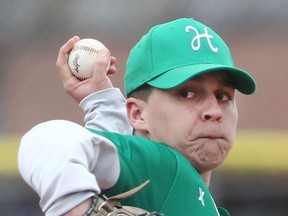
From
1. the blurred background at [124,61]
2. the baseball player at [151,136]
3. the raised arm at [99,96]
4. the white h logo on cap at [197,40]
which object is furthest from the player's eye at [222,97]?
the blurred background at [124,61]

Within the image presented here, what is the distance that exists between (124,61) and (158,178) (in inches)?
173

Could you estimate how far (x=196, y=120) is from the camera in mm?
1696

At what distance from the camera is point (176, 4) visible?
5.96m

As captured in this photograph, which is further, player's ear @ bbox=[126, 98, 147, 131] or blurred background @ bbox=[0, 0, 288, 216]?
blurred background @ bbox=[0, 0, 288, 216]

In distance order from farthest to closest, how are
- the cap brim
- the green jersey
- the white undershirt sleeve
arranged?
the cap brim, the green jersey, the white undershirt sleeve

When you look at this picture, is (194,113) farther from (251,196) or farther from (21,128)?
(21,128)

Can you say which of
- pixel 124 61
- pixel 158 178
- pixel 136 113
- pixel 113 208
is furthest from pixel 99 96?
pixel 124 61

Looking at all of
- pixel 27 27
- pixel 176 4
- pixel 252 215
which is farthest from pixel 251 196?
pixel 27 27

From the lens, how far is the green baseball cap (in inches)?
68.9

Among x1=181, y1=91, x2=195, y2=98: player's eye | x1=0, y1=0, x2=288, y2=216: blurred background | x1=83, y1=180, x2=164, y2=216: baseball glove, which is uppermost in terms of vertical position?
x1=181, y1=91, x2=195, y2=98: player's eye

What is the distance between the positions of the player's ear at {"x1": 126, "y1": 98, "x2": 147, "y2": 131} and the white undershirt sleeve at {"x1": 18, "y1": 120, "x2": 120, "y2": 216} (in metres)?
0.37

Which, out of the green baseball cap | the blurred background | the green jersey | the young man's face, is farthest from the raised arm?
the blurred background

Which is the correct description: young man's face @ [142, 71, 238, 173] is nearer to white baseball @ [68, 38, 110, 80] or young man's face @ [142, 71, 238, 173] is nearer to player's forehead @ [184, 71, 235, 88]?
player's forehead @ [184, 71, 235, 88]

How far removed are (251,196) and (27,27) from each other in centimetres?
204
